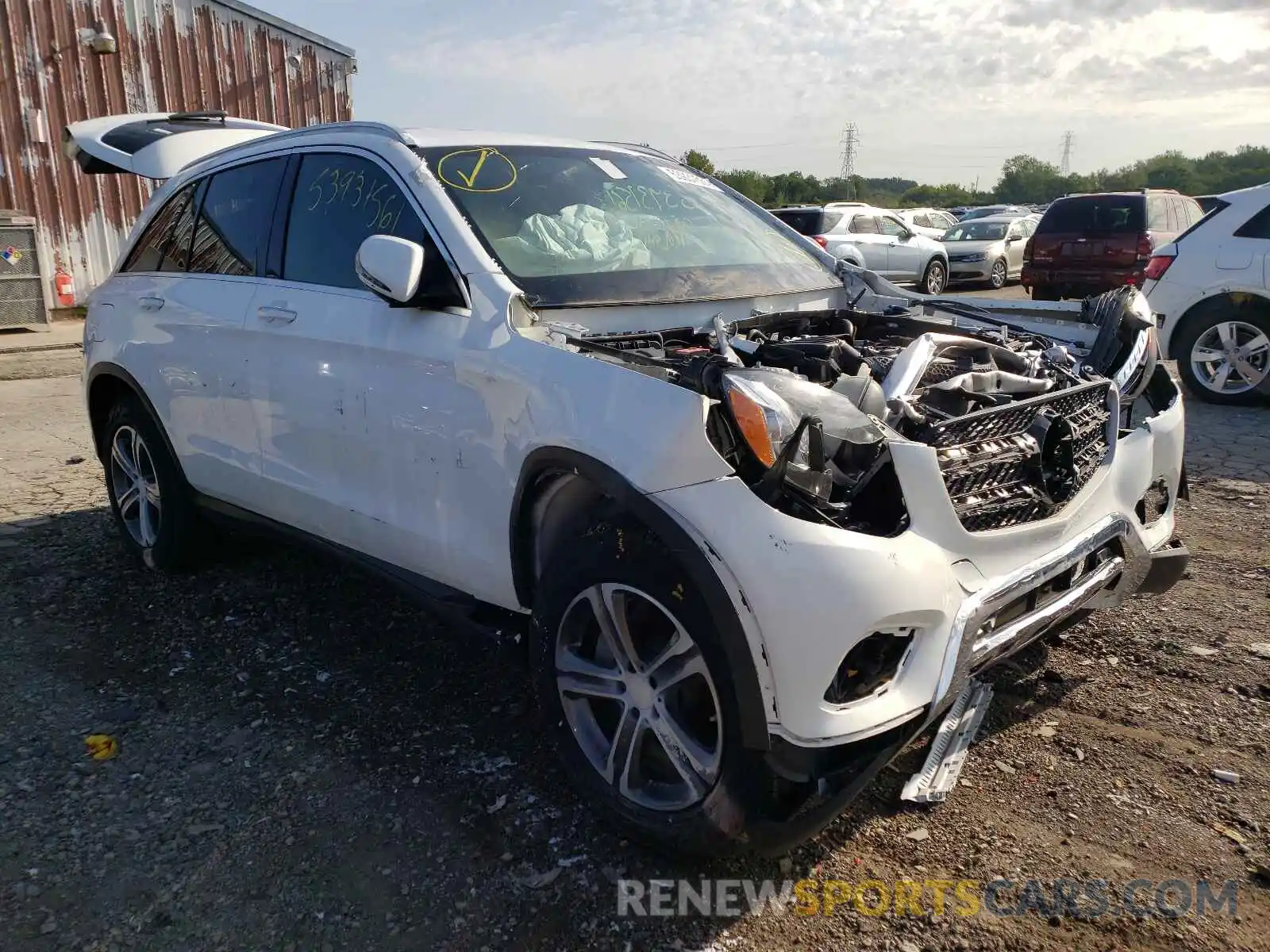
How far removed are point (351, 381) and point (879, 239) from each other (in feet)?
51.0

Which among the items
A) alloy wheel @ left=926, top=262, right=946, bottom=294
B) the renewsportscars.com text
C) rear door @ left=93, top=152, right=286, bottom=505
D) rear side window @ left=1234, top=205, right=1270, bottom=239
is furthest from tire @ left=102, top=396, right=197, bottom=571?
alloy wheel @ left=926, top=262, right=946, bottom=294

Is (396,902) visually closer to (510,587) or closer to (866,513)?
(510,587)

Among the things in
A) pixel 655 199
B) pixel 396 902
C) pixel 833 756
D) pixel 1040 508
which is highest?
pixel 655 199

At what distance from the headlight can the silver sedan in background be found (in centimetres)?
1743

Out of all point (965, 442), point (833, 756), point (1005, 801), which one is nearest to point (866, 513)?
point (965, 442)

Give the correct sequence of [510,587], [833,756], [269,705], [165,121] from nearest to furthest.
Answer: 1. [833,756]
2. [510,587]
3. [269,705]
4. [165,121]

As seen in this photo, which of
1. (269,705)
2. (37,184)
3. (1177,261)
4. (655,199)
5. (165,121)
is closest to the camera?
(269,705)

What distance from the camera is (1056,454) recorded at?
109 inches

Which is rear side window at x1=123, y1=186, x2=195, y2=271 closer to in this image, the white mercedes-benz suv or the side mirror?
the white mercedes-benz suv

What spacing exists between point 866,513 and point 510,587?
3.52 feet

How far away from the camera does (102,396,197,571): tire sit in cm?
455

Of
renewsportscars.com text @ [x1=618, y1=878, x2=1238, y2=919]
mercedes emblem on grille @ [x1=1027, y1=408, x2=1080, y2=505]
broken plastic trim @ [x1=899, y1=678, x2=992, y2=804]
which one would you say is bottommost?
renewsportscars.com text @ [x1=618, y1=878, x2=1238, y2=919]

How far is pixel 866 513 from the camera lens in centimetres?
241

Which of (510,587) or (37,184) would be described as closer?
(510,587)
